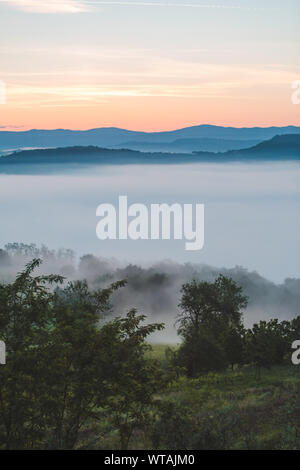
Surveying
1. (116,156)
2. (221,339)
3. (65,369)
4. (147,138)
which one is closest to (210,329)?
(221,339)

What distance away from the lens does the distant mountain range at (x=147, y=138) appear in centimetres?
7444

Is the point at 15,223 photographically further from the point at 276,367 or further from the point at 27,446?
the point at 27,446

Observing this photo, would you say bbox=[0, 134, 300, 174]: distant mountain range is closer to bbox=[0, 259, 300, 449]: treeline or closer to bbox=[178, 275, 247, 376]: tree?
bbox=[178, 275, 247, 376]: tree

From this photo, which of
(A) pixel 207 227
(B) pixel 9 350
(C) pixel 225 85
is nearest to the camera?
(B) pixel 9 350

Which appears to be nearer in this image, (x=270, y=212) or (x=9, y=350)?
(x=9, y=350)

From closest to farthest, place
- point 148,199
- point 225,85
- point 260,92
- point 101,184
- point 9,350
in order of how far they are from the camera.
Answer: point 9,350 < point 260,92 < point 225,85 < point 101,184 < point 148,199

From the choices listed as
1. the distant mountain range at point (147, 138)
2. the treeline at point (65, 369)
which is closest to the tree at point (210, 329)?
the treeline at point (65, 369)

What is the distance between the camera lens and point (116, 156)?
3546 inches

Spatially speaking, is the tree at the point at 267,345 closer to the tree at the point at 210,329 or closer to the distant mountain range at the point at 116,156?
the tree at the point at 210,329

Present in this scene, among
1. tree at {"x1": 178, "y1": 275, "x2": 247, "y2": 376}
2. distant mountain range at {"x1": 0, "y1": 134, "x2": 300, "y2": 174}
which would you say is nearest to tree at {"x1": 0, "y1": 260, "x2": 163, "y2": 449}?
tree at {"x1": 178, "y1": 275, "x2": 247, "y2": 376}

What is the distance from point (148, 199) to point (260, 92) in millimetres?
58520

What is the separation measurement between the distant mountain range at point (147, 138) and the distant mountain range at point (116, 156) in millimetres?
1504
